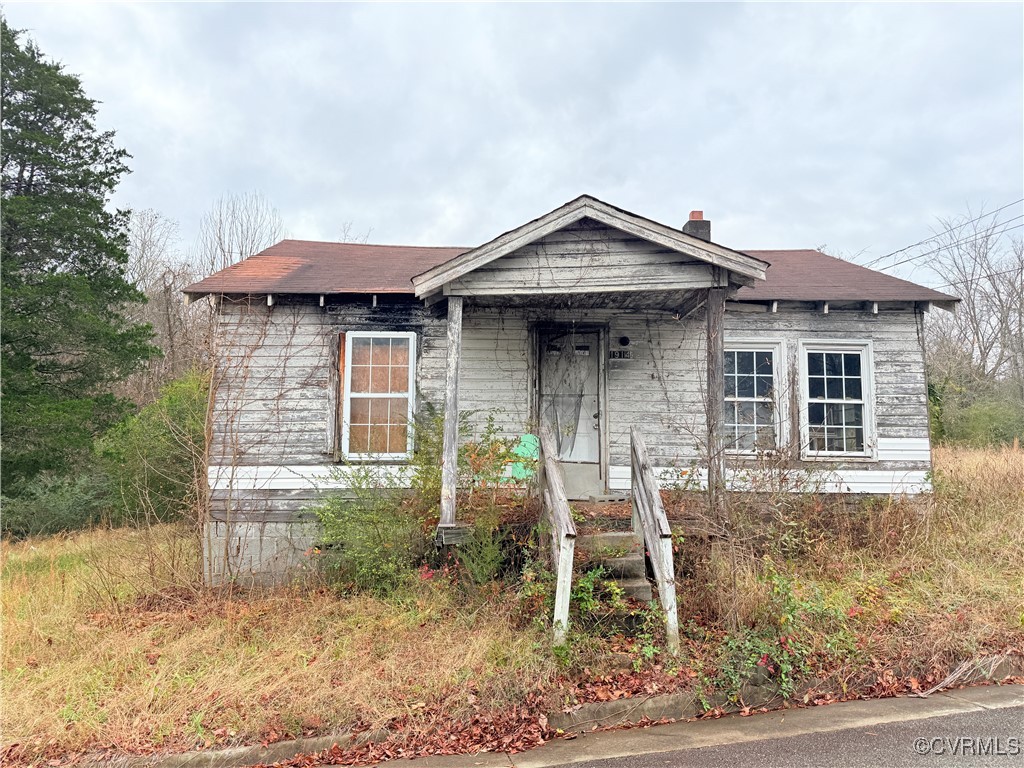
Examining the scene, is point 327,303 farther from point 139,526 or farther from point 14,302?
point 14,302

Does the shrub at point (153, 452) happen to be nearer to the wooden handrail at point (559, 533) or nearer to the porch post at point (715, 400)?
the wooden handrail at point (559, 533)

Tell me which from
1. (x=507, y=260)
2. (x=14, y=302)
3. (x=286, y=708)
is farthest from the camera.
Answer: (x=14, y=302)

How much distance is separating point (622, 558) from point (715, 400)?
198cm

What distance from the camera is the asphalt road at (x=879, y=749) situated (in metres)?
3.88

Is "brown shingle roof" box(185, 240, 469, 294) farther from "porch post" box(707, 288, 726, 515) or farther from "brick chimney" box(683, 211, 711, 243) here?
"porch post" box(707, 288, 726, 515)

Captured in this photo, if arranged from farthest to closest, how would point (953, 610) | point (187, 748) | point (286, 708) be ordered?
point (953, 610) < point (286, 708) < point (187, 748)

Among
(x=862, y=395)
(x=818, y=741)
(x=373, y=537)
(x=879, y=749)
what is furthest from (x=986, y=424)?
(x=373, y=537)

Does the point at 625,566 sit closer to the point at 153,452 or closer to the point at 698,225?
the point at 698,225

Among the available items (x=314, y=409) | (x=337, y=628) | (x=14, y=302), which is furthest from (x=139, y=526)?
(x=14, y=302)

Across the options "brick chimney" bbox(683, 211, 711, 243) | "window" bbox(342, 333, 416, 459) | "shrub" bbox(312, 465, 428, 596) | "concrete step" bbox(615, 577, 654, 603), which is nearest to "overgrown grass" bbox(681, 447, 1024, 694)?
"concrete step" bbox(615, 577, 654, 603)

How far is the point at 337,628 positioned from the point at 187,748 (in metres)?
1.82

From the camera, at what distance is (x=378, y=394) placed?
8359 millimetres

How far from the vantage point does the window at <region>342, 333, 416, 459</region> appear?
8273 millimetres

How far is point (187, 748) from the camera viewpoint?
4.07 metres
